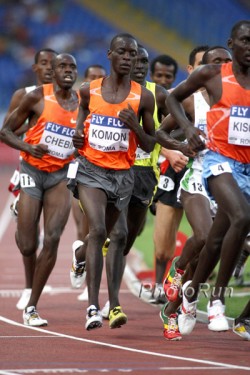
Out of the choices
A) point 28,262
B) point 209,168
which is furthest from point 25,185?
point 209,168

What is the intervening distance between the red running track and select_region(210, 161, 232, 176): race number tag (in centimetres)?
134

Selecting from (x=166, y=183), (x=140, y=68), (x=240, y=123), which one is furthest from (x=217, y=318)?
(x=166, y=183)

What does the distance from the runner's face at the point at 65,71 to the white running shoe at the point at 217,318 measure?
3.34 metres

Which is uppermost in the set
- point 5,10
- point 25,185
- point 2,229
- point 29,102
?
point 5,10

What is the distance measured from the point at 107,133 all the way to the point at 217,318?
6.48 ft

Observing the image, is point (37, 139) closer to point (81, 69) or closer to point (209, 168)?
point (209, 168)

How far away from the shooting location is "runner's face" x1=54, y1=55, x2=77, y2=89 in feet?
35.8

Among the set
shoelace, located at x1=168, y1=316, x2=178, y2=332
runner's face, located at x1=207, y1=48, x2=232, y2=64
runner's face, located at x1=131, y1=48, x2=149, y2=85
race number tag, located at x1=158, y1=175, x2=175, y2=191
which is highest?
runner's face, located at x1=207, y1=48, x2=232, y2=64

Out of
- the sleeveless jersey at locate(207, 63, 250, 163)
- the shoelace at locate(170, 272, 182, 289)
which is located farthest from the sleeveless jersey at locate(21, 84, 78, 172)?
the sleeveless jersey at locate(207, 63, 250, 163)

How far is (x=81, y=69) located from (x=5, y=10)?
4514 mm

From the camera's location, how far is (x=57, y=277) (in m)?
15.8

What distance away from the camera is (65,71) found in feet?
35.8

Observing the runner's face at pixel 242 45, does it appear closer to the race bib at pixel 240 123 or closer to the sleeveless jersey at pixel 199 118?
the race bib at pixel 240 123

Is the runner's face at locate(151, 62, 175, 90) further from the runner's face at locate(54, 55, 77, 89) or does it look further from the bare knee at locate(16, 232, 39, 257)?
the bare knee at locate(16, 232, 39, 257)
